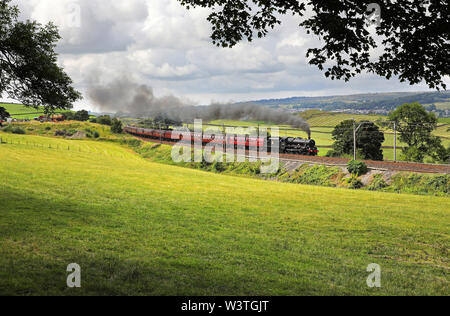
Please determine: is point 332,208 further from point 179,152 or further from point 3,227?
point 179,152

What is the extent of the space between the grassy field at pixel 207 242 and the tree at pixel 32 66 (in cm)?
454

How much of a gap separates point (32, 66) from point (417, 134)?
200ft

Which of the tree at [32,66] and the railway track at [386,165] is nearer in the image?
the tree at [32,66]

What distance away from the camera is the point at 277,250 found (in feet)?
43.3

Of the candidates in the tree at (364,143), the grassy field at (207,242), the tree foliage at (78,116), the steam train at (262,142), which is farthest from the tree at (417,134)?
the tree foliage at (78,116)

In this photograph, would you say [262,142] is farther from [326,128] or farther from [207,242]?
[326,128]

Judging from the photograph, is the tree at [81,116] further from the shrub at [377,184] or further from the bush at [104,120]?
the shrub at [377,184]

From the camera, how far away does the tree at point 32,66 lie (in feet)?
54.2

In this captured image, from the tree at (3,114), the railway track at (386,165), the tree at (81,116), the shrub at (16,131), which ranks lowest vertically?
the railway track at (386,165)

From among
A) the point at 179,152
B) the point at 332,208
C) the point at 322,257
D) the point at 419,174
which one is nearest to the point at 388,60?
the point at 322,257

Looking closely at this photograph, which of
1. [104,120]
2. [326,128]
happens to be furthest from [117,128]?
[326,128]

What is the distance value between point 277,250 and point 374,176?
2588 cm

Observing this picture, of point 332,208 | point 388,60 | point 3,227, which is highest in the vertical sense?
point 388,60

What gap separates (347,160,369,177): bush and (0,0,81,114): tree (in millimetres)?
27147
